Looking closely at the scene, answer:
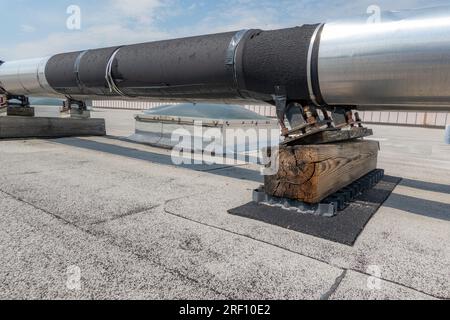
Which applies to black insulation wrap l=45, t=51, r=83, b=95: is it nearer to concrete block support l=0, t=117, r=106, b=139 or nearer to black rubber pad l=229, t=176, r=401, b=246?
concrete block support l=0, t=117, r=106, b=139

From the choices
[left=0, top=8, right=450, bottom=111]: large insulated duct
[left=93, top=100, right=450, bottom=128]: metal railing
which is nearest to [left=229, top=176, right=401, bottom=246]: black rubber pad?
[left=0, top=8, right=450, bottom=111]: large insulated duct

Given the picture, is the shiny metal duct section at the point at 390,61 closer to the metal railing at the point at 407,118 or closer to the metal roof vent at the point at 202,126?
the metal roof vent at the point at 202,126

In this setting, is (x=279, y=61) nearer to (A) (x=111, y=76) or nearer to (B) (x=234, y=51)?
(B) (x=234, y=51)

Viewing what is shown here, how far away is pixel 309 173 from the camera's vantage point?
2854mm

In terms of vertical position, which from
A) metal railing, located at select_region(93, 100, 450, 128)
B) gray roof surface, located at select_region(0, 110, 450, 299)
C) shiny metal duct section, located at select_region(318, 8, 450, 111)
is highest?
shiny metal duct section, located at select_region(318, 8, 450, 111)

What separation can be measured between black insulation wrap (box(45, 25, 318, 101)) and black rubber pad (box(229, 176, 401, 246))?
1.16 m

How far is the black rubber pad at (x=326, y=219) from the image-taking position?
2506mm

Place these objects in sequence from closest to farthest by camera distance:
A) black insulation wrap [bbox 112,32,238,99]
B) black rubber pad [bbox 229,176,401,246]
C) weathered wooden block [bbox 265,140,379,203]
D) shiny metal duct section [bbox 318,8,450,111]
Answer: shiny metal duct section [bbox 318,8,450,111]
black rubber pad [bbox 229,176,401,246]
weathered wooden block [bbox 265,140,379,203]
black insulation wrap [bbox 112,32,238,99]

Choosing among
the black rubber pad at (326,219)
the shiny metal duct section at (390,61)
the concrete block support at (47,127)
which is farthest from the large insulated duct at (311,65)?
the concrete block support at (47,127)

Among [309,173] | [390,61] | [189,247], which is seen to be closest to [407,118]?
[390,61]

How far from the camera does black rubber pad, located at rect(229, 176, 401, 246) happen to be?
8.22ft

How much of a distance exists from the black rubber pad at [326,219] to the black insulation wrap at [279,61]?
1.16 m

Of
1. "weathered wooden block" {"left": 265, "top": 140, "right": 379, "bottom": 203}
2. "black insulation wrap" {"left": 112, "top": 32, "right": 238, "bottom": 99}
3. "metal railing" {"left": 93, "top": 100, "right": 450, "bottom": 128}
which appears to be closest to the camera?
"weathered wooden block" {"left": 265, "top": 140, "right": 379, "bottom": 203}
